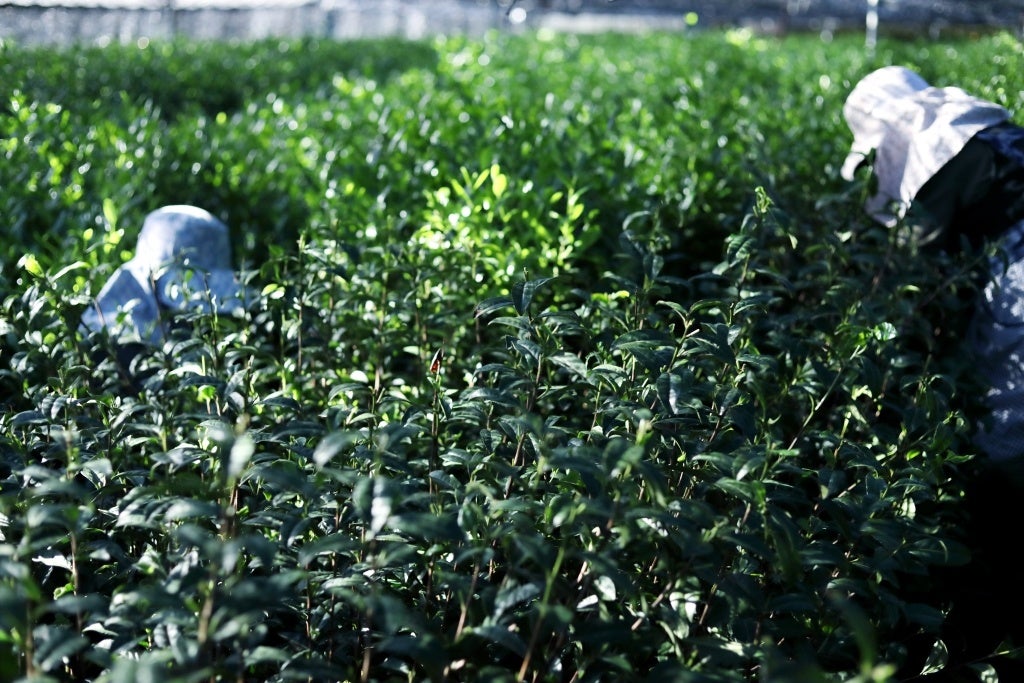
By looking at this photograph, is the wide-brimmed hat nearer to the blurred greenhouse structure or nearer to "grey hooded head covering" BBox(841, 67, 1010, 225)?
"grey hooded head covering" BBox(841, 67, 1010, 225)

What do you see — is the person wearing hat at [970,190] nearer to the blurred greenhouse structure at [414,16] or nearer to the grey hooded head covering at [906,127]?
the grey hooded head covering at [906,127]

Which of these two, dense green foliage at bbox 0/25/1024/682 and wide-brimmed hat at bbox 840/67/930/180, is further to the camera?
wide-brimmed hat at bbox 840/67/930/180

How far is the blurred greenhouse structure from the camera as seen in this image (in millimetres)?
9562

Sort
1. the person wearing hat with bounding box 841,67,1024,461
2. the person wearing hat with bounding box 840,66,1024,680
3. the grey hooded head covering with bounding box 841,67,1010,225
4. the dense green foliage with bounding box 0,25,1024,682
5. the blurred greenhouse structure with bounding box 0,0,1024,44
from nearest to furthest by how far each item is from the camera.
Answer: the dense green foliage with bounding box 0,25,1024,682 → the person wearing hat with bounding box 840,66,1024,680 → the person wearing hat with bounding box 841,67,1024,461 → the grey hooded head covering with bounding box 841,67,1010,225 → the blurred greenhouse structure with bounding box 0,0,1024,44

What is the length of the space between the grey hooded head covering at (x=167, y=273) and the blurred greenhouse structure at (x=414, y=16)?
4.35m

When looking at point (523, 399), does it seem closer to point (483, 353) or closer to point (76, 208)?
point (483, 353)

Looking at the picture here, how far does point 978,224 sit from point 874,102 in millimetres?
587

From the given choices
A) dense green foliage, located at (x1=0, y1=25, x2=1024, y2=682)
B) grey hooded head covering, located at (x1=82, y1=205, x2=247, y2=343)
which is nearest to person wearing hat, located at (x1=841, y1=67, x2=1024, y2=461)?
dense green foliage, located at (x1=0, y1=25, x2=1024, y2=682)

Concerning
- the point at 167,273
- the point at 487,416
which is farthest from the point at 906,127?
the point at 167,273

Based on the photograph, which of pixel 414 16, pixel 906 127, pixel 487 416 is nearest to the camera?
pixel 487 416

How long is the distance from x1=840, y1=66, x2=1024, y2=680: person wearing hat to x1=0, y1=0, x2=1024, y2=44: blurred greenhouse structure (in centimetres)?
243

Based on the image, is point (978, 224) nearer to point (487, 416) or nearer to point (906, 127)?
point (906, 127)

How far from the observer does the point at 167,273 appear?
10.2 ft

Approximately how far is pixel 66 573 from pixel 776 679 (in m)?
1.53
